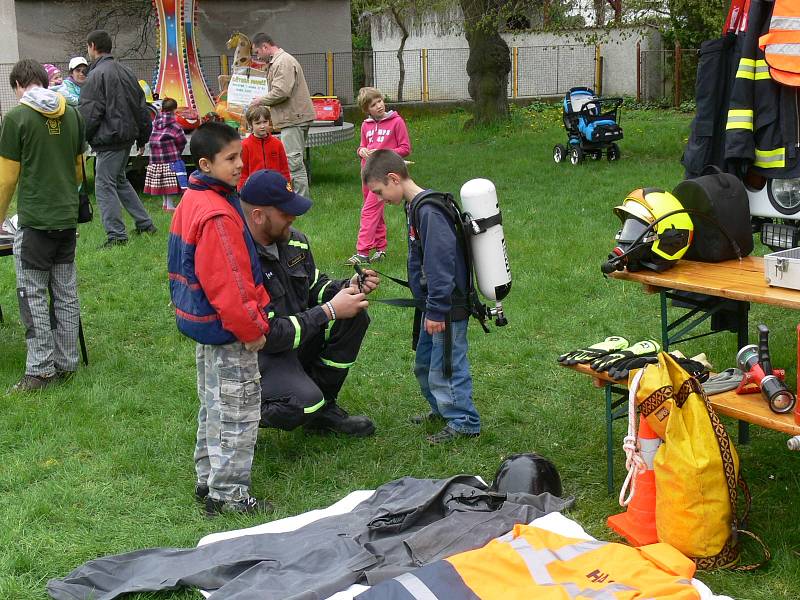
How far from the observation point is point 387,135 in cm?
990

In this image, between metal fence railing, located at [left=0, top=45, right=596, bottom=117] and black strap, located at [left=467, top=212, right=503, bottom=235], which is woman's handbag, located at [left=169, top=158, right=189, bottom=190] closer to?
black strap, located at [left=467, top=212, right=503, bottom=235]

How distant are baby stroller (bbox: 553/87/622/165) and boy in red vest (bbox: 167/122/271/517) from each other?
37.4 ft

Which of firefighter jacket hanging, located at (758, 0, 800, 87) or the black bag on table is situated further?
firefighter jacket hanging, located at (758, 0, 800, 87)

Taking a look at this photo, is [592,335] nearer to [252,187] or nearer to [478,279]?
[478,279]

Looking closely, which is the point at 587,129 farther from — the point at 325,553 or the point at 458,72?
the point at 458,72

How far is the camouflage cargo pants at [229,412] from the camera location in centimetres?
475

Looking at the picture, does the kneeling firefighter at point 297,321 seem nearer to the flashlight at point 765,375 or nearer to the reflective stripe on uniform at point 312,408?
the reflective stripe on uniform at point 312,408

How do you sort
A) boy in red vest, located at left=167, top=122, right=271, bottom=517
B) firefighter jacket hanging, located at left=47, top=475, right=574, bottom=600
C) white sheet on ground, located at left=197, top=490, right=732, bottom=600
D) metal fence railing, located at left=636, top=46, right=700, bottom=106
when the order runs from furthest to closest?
metal fence railing, located at left=636, top=46, right=700, bottom=106 → boy in red vest, located at left=167, top=122, right=271, bottom=517 → firefighter jacket hanging, located at left=47, top=475, right=574, bottom=600 → white sheet on ground, located at left=197, top=490, right=732, bottom=600

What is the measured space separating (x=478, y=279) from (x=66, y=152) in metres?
3.29

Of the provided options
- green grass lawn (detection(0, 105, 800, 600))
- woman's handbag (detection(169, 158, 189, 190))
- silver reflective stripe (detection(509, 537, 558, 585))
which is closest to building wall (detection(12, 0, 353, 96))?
woman's handbag (detection(169, 158, 189, 190))

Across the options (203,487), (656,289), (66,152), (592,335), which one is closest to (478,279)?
(656,289)

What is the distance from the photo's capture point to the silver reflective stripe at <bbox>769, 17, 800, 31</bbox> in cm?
537

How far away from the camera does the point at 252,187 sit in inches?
198

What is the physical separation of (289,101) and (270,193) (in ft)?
21.1
